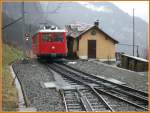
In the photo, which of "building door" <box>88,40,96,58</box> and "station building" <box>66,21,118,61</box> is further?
"building door" <box>88,40,96,58</box>

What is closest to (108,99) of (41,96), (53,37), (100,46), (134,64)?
(41,96)

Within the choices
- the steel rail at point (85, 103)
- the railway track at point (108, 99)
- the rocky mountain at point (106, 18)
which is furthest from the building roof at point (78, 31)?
the rocky mountain at point (106, 18)

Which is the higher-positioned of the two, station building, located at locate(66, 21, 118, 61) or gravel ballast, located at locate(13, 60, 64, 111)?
station building, located at locate(66, 21, 118, 61)

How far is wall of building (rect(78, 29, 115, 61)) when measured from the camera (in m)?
41.9

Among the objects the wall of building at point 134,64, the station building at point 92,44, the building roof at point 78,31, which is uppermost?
the building roof at point 78,31

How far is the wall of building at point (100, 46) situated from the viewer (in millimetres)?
41906

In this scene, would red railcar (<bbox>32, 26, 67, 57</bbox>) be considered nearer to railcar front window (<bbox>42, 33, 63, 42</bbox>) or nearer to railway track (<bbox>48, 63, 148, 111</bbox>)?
railcar front window (<bbox>42, 33, 63, 42</bbox>)

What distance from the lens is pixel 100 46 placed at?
4281 cm

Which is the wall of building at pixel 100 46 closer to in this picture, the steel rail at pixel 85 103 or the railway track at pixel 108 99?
the railway track at pixel 108 99

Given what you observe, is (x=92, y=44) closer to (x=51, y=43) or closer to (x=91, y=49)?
(x=91, y=49)

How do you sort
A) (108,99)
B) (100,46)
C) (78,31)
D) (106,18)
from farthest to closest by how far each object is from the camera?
(106,18) → (78,31) → (100,46) → (108,99)

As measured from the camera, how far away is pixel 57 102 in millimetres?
13336

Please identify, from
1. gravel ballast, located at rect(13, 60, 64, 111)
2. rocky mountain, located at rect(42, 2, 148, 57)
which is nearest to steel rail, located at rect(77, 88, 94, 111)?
gravel ballast, located at rect(13, 60, 64, 111)

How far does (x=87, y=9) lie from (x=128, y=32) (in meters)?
16.7
